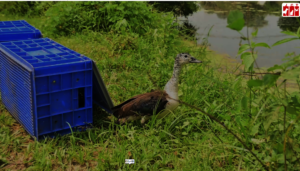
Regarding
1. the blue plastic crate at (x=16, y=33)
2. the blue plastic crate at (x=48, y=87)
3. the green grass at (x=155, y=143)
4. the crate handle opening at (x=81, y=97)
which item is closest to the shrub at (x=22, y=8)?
the blue plastic crate at (x=16, y=33)

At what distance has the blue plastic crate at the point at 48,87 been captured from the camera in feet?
10.1

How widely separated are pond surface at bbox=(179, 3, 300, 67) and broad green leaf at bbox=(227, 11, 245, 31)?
5185mm

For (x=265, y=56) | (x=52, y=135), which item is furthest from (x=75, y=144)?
(x=265, y=56)

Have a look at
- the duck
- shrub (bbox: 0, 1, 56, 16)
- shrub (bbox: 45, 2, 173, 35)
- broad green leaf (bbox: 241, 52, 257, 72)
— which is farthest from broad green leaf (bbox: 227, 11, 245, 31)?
shrub (bbox: 0, 1, 56, 16)

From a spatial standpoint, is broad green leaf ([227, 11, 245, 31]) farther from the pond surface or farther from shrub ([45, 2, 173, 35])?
the pond surface

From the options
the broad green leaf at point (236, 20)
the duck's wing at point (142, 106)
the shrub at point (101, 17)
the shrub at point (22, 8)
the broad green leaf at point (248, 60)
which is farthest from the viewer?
the shrub at point (22, 8)

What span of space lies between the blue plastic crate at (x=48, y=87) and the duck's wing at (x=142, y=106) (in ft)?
0.62

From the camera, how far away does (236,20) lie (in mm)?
1835

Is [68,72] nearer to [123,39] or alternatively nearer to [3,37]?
[3,37]

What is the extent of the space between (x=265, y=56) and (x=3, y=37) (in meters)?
5.88

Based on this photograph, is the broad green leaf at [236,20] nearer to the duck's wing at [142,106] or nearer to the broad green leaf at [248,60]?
the broad green leaf at [248,60]

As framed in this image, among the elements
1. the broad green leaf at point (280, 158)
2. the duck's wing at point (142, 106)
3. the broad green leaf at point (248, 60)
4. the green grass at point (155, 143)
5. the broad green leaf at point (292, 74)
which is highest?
the broad green leaf at point (248, 60)

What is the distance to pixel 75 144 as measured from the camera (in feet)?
10.9

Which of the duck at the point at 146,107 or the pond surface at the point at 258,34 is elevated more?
the pond surface at the point at 258,34
